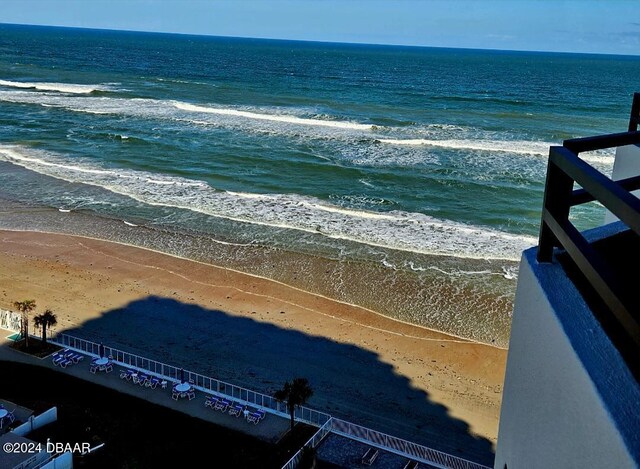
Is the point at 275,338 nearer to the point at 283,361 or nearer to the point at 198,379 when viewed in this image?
the point at 283,361

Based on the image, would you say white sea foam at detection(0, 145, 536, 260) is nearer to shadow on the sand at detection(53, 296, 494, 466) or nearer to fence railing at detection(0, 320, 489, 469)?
shadow on the sand at detection(53, 296, 494, 466)

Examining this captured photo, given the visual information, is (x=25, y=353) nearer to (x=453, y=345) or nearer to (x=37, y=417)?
(x=37, y=417)

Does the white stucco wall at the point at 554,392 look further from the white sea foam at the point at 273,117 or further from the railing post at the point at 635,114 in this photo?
the white sea foam at the point at 273,117

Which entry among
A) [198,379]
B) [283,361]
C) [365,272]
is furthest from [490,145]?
[198,379]

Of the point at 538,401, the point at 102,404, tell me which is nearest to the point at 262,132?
the point at 102,404

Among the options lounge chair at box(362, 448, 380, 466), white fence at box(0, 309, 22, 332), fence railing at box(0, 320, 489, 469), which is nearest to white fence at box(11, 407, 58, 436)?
fence railing at box(0, 320, 489, 469)

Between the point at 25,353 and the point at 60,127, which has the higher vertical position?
the point at 60,127
